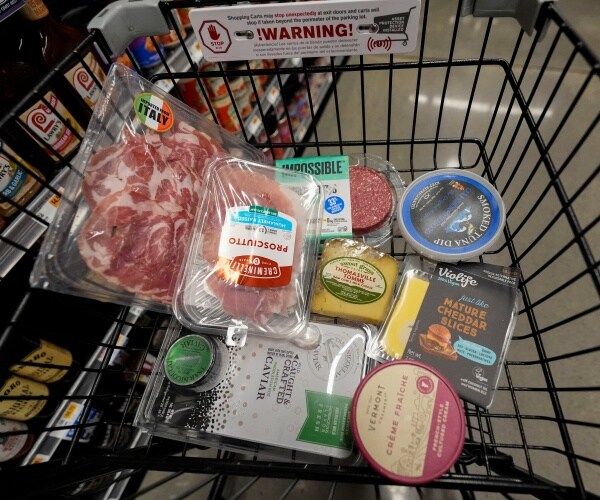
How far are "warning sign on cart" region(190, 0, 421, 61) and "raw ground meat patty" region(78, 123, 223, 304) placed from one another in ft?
0.78

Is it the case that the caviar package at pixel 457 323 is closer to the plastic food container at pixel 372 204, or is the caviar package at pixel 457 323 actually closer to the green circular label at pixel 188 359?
the plastic food container at pixel 372 204

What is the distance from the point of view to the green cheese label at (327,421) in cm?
73

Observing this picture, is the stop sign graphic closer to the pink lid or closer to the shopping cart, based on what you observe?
the shopping cart

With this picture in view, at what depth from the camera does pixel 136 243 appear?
0.78m

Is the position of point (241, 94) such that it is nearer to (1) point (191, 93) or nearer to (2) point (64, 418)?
(1) point (191, 93)

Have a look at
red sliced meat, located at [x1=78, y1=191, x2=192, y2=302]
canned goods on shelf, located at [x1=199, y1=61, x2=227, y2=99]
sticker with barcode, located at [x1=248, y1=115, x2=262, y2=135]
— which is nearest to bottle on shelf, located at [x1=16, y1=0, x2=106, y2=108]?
red sliced meat, located at [x1=78, y1=191, x2=192, y2=302]

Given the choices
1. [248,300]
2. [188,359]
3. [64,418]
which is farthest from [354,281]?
[64,418]

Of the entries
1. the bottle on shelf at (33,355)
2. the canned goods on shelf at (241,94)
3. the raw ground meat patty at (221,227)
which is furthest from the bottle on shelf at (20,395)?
the canned goods on shelf at (241,94)

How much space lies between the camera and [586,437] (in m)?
1.21

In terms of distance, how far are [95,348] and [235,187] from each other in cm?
63

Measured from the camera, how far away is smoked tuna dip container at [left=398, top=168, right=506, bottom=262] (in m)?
0.81

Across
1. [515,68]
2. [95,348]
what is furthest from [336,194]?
[515,68]

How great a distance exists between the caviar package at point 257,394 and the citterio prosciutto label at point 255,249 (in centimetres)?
14

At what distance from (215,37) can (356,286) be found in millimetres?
530
